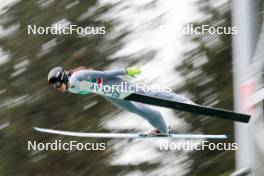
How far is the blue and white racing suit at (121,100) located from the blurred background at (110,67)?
0.31 metres

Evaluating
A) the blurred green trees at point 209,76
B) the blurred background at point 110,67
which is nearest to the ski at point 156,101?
the blurred background at point 110,67

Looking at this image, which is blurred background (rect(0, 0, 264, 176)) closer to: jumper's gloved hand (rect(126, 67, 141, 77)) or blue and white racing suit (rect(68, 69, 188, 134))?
jumper's gloved hand (rect(126, 67, 141, 77))

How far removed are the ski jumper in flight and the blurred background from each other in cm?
32

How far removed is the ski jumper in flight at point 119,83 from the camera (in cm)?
516

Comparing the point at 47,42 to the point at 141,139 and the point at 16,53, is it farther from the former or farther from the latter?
the point at 141,139

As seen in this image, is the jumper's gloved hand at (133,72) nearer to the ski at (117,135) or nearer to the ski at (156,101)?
the ski at (156,101)

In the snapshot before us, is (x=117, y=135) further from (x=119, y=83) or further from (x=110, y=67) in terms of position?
(x=119, y=83)

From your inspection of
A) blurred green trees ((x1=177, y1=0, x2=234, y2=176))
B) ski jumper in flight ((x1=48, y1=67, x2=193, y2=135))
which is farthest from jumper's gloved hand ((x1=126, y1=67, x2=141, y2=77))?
blurred green trees ((x1=177, y1=0, x2=234, y2=176))

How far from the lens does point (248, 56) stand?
146 inches

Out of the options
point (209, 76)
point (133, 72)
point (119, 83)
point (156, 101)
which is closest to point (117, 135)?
point (133, 72)

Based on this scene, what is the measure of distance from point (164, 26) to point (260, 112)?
2972 millimetres

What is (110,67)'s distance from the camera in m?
6.52

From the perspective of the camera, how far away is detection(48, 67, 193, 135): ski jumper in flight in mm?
5164

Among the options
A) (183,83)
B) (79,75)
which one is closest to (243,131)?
(79,75)
